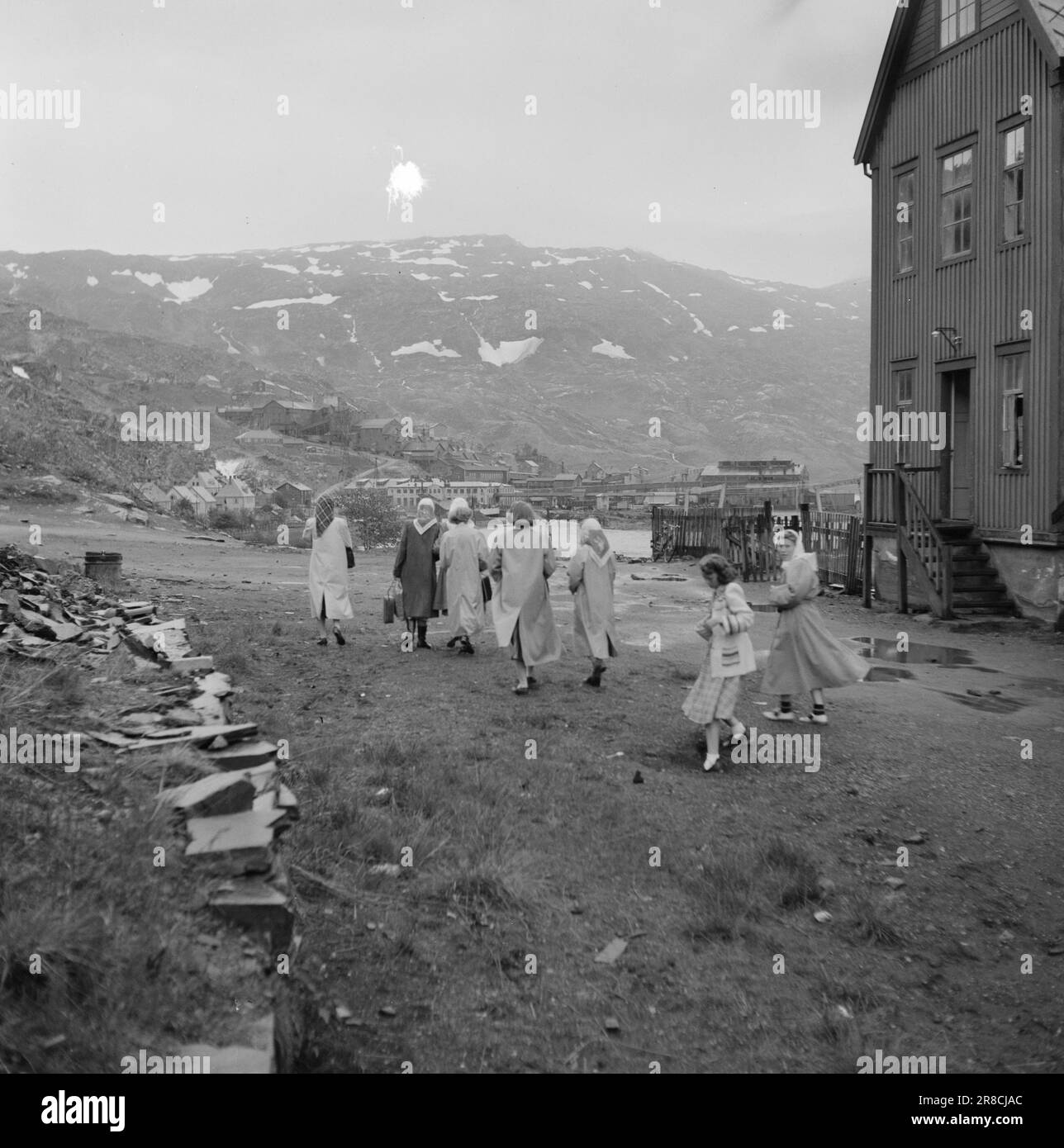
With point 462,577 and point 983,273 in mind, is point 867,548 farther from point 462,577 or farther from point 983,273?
point 462,577

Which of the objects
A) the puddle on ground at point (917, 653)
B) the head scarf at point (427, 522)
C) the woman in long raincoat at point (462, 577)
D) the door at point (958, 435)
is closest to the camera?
the woman in long raincoat at point (462, 577)

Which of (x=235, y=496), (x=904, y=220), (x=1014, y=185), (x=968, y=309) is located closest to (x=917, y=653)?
(x=968, y=309)

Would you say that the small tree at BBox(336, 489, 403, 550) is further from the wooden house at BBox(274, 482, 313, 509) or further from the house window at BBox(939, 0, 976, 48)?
the wooden house at BBox(274, 482, 313, 509)

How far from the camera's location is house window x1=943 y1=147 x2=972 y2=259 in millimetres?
18234

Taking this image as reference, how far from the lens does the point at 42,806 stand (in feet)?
14.8

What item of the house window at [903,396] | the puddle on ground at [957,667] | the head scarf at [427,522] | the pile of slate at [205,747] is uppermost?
the house window at [903,396]

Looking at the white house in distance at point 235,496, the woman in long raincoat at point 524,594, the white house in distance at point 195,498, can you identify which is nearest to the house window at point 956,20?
the woman in long raincoat at point 524,594

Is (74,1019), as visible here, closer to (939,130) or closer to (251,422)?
(939,130)

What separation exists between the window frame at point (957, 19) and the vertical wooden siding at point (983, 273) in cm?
31

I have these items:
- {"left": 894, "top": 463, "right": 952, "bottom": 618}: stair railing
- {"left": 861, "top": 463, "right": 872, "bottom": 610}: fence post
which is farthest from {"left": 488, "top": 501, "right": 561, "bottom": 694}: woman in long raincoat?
{"left": 861, "top": 463, "right": 872, "bottom": 610}: fence post

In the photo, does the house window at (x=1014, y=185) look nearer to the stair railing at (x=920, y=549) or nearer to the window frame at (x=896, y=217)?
the window frame at (x=896, y=217)

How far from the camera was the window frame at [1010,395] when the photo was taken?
54.7 feet

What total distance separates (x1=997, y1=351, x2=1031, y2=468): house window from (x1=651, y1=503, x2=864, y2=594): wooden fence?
→ 3900 millimetres

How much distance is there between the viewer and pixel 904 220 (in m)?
20.2
